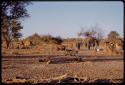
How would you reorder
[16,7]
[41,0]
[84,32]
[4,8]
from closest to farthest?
1. [41,0]
2. [4,8]
3. [16,7]
4. [84,32]

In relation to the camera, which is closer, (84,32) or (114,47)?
(114,47)

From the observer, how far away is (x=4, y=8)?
1584 cm

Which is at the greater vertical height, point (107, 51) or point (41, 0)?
point (41, 0)

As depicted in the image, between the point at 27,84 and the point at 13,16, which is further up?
the point at 13,16

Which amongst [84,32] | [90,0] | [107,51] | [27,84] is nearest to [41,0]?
[90,0]

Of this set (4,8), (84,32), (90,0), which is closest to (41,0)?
(90,0)

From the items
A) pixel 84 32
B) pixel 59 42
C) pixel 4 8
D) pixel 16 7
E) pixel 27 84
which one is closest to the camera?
pixel 27 84

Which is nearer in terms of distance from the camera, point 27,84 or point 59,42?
point 27,84

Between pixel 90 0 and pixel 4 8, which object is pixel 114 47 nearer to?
pixel 4 8

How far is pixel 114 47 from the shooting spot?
38.6m

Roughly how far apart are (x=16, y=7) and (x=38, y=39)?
4667cm

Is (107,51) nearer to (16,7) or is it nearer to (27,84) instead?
(16,7)

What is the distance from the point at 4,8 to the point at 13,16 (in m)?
2.41

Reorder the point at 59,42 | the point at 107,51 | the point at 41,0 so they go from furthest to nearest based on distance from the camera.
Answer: the point at 59,42
the point at 107,51
the point at 41,0
